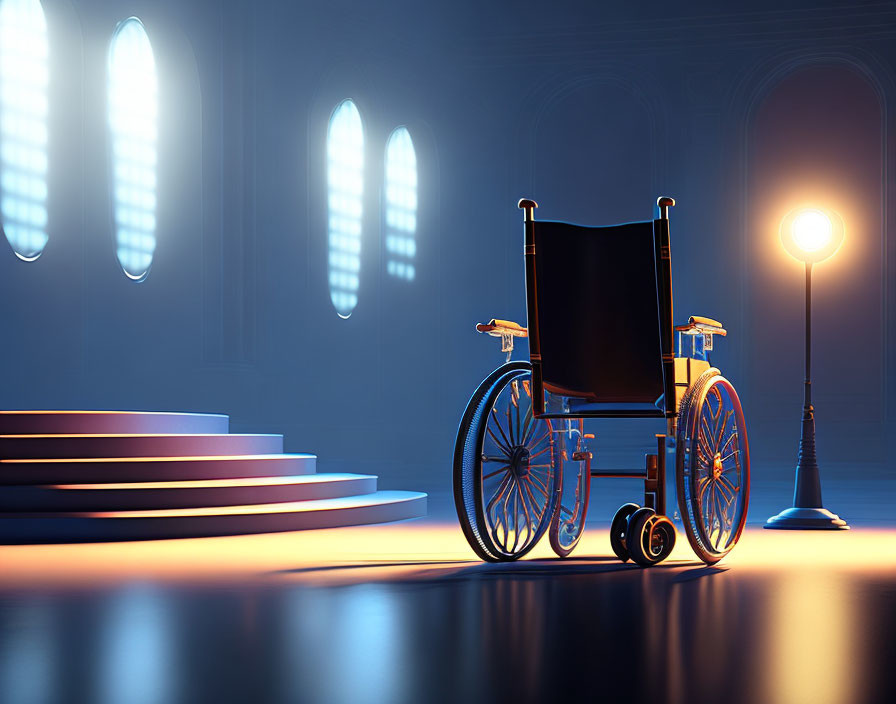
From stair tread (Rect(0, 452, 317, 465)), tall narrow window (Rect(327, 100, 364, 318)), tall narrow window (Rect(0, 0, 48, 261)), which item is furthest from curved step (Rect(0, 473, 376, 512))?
tall narrow window (Rect(327, 100, 364, 318))

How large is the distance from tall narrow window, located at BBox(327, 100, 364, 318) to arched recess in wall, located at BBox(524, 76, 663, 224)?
1820 mm

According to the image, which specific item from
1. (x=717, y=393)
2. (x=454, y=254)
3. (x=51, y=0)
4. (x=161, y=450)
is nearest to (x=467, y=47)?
(x=454, y=254)

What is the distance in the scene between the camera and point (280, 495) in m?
6.16

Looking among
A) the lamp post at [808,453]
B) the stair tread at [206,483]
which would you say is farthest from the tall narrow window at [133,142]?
the lamp post at [808,453]

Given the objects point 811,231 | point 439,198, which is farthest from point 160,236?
point 811,231

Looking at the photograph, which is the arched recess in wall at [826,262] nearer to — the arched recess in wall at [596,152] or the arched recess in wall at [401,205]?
the arched recess in wall at [596,152]

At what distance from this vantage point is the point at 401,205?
1212 centimetres

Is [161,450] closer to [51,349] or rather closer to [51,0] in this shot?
[51,349]

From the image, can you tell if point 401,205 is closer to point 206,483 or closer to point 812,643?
point 206,483

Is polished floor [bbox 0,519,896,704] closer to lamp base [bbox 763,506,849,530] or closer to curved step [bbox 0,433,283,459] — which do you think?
lamp base [bbox 763,506,849,530]

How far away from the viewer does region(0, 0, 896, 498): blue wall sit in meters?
10.6

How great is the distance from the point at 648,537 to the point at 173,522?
2.45 metres

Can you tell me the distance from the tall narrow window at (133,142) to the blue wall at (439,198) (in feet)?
0.44

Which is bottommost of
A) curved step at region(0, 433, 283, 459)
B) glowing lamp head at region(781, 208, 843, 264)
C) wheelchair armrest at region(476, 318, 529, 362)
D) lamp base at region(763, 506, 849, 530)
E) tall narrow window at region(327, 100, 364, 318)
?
lamp base at region(763, 506, 849, 530)
